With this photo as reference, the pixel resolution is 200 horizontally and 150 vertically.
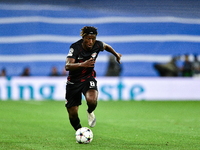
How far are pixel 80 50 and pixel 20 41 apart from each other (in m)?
14.7

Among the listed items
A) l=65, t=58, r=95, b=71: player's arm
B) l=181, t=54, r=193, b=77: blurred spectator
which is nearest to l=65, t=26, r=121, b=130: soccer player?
l=65, t=58, r=95, b=71: player's arm

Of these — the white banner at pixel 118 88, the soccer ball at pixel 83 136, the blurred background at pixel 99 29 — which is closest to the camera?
the soccer ball at pixel 83 136

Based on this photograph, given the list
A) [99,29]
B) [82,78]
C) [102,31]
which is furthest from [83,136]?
[102,31]

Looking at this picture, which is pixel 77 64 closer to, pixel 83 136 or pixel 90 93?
pixel 90 93

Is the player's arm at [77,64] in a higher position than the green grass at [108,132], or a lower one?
higher

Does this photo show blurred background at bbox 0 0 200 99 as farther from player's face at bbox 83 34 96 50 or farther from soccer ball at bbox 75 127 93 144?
soccer ball at bbox 75 127 93 144

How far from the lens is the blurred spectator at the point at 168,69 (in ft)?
56.3

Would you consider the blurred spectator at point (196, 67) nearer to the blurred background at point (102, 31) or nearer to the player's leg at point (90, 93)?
the blurred background at point (102, 31)

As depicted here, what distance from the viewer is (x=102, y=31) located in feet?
66.5

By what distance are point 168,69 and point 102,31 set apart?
490 centimetres

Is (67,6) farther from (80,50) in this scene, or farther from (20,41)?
(80,50)

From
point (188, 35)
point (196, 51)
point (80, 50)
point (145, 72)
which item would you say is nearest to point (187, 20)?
point (188, 35)

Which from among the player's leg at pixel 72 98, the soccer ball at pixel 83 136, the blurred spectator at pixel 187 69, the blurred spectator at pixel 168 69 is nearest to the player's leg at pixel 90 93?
the player's leg at pixel 72 98

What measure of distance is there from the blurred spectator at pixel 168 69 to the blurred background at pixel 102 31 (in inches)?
22.2
